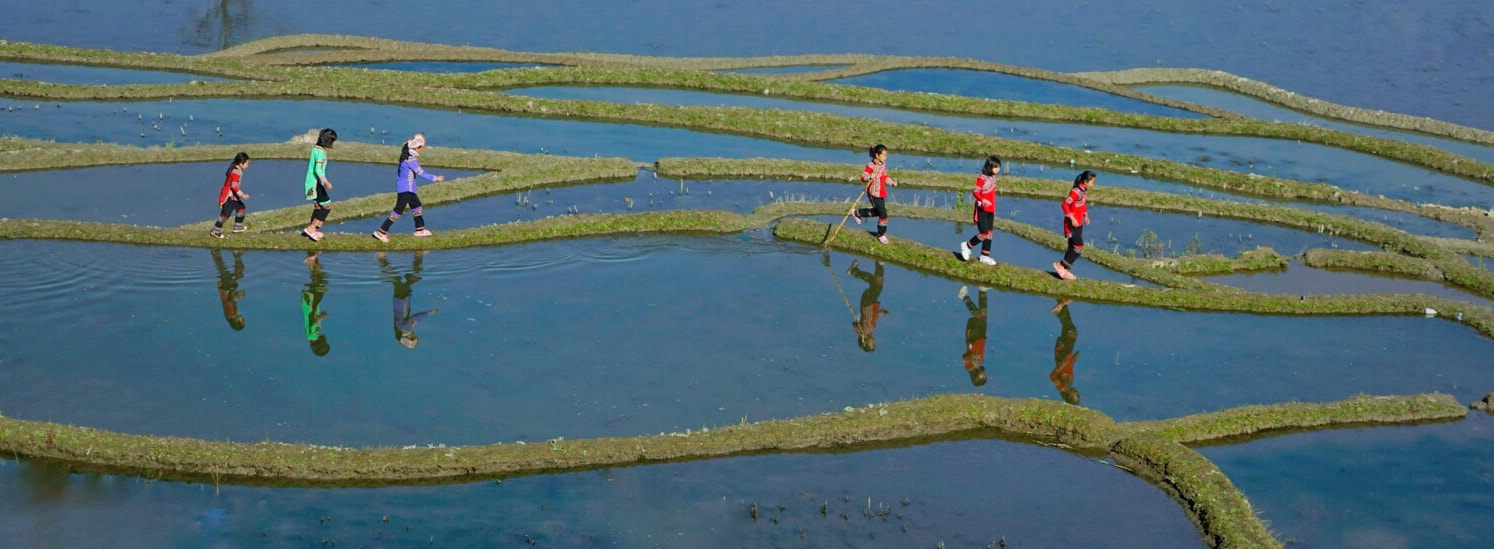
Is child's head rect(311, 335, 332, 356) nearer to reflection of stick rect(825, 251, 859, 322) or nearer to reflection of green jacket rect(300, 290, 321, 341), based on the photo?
reflection of green jacket rect(300, 290, 321, 341)

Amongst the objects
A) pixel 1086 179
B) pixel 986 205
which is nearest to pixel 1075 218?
pixel 1086 179

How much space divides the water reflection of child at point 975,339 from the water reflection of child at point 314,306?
8870 millimetres

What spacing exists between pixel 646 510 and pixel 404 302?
7460 mm

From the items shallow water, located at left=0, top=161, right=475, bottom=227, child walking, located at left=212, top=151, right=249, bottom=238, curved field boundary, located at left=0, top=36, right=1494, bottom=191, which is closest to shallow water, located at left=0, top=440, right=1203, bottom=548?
child walking, located at left=212, top=151, right=249, bottom=238

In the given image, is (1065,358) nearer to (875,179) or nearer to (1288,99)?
(875,179)

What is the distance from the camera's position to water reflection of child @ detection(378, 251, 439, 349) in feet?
63.9

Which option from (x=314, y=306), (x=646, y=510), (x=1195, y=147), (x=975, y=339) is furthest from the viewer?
(x=1195, y=147)

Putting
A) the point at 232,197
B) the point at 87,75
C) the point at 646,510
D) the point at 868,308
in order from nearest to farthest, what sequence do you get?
the point at 646,510
the point at 868,308
the point at 232,197
the point at 87,75

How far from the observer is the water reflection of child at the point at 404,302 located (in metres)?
19.5

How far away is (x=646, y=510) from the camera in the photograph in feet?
49.4

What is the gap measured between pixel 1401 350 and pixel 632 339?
38.9 ft

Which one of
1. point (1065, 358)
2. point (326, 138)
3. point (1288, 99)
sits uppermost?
point (326, 138)

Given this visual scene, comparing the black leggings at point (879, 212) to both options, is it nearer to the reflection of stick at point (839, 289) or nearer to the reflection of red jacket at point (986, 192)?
the reflection of stick at point (839, 289)

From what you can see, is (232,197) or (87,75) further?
(87,75)
